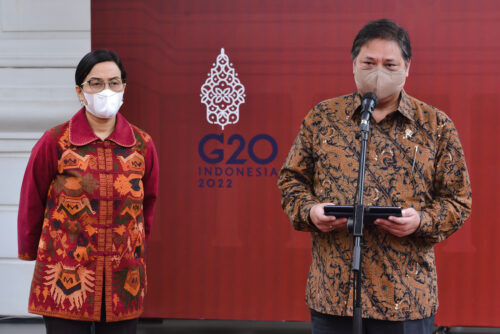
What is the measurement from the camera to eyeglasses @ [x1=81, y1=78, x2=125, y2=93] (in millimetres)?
2072

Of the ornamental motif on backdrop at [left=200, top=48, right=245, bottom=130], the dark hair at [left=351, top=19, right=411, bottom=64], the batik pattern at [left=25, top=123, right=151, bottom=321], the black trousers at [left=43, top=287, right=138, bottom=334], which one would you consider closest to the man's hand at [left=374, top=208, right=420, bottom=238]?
the dark hair at [left=351, top=19, right=411, bottom=64]

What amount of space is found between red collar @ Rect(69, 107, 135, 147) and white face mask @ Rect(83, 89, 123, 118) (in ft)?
0.17

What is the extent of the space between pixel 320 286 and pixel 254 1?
2330mm

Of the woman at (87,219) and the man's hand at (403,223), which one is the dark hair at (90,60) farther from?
the man's hand at (403,223)

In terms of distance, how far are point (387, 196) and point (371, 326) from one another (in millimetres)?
393

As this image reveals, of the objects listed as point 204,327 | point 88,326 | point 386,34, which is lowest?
point 204,327

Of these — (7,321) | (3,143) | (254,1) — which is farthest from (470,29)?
(7,321)

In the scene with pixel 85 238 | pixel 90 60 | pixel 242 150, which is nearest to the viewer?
pixel 85 238

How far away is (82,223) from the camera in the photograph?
196 cm

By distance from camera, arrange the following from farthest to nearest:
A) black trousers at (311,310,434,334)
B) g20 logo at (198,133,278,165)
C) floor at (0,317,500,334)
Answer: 1. floor at (0,317,500,334)
2. g20 logo at (198,133,278,165)
3. black trousers at (311,310,434,334)

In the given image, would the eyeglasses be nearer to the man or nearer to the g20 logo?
the man

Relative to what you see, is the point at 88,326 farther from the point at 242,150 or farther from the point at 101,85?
the point at 242,150

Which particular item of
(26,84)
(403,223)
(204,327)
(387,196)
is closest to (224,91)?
(26,84)

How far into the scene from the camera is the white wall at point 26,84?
3725mm
